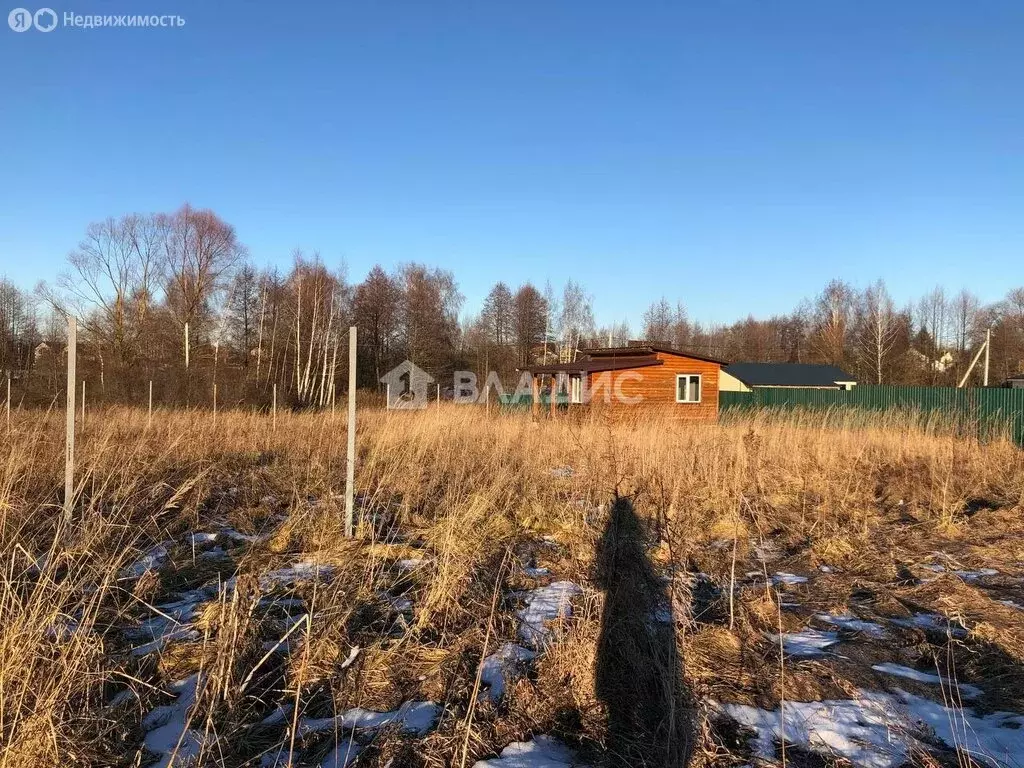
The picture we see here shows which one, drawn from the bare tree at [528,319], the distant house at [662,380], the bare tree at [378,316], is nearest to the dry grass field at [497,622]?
the distant house at [662,380]

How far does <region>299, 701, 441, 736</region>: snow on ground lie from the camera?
2287 millimetres

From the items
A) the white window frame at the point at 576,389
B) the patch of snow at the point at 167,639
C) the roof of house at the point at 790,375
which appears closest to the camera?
the patch of snow at the point at 167,639

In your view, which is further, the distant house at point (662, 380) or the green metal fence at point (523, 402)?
the distant house at point (662, 380)

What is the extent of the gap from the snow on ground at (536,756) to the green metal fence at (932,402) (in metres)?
12.7

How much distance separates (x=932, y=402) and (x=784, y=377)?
2106cm

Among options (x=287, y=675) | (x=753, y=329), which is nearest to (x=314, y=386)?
(x=287, y=675)

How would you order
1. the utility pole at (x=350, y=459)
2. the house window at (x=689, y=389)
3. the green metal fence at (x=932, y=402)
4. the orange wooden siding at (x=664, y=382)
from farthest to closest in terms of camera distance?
1. the house window at (x=689, y=389)
2. the orange wooden siding at (x=664, y=382)
3. the green metal fence at (x=932, y=402)
4. the utility pole at (x=350, y=459)

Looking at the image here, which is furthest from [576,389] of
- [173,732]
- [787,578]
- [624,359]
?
[173,732]

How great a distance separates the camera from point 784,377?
1499 inches

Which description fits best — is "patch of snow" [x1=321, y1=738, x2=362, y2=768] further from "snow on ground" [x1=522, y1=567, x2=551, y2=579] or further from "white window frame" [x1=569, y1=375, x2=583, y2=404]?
"white window frame" [x1=569, y1=375, x2=583, y2=404]

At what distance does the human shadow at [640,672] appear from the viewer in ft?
7.19

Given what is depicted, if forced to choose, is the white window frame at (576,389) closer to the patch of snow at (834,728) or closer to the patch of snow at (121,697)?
the patch of snow at (834,728)

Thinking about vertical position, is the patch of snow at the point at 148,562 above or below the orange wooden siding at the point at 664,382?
below

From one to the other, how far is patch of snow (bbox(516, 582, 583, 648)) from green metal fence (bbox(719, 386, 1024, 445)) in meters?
11.6
